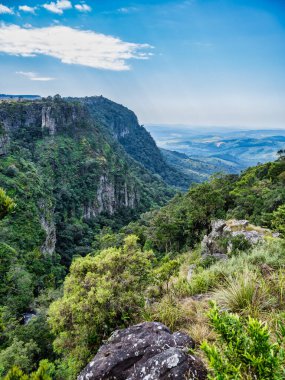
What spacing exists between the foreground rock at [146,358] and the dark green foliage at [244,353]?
44.6 inches

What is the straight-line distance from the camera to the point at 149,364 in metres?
4.05

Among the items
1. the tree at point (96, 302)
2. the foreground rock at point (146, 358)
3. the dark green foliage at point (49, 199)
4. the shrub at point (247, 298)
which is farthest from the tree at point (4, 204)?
the dark green foliage at point (49, 199)

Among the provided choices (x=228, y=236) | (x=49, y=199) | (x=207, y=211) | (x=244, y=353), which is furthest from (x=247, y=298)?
(x=49, y=199)

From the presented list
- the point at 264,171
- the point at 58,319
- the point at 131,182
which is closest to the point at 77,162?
the point at 131,182

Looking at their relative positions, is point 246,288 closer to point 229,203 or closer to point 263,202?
point 263,202

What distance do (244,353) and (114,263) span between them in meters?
4.86

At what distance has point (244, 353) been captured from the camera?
2.43 meters

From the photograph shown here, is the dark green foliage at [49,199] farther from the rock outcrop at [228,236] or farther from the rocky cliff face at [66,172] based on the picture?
the rock outcrop at [228,236]

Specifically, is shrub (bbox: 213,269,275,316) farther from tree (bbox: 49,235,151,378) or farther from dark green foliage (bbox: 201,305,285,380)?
dark green foliage (bbox: 201,305,285,380)

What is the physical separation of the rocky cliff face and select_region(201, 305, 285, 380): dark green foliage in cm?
5743

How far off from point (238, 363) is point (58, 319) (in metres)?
5.09

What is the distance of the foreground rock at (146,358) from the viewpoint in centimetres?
377

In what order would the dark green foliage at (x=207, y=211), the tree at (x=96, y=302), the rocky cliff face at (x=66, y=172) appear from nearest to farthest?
the tree at (x=96, y=302), the dark green foliage at (x=207, y=211), the rocky cliff face at (x=66, y=172)

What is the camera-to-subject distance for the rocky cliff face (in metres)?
66.3
